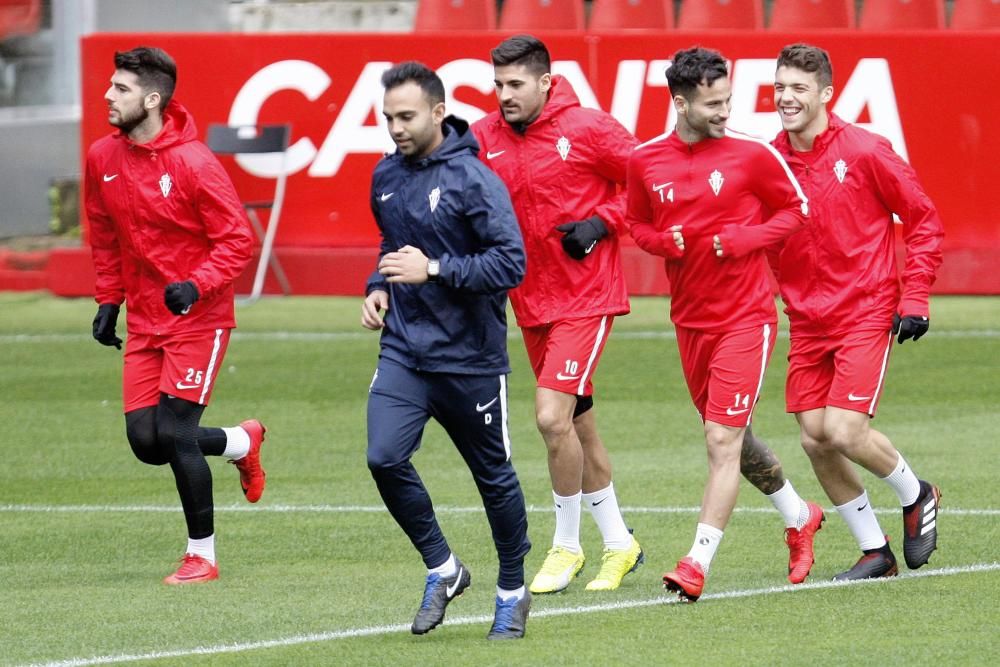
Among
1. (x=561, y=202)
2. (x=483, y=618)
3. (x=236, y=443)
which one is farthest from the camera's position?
(x=236, y=443)

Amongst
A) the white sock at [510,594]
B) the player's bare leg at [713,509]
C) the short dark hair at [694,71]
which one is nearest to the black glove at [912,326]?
the player's bare leg at [713,509]

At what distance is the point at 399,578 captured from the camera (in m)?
8.43

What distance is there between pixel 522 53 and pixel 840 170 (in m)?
1.37

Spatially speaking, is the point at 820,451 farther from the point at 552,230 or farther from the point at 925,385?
the point at 925,385

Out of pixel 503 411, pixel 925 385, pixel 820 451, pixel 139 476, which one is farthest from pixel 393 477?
pixel 925 385

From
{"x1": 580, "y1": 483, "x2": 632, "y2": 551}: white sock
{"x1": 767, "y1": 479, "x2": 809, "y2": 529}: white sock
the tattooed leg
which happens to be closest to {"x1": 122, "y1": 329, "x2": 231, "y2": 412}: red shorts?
{"x1": 580, "y1": 483, "x2": 632, "y2": 551}: white sock

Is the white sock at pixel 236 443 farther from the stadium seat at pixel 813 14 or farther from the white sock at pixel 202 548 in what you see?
the stadium seat at pixel 813 14

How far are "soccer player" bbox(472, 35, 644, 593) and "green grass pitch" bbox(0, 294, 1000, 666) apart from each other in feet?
0.97

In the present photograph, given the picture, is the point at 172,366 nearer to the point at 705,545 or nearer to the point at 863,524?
the point at 705,545

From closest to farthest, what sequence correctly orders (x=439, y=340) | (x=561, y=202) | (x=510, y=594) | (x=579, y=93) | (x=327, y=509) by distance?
(x=439, y=340), (x=510, y=594), (x=561, y=202), (x=327, y=509), (x=579, y=93)

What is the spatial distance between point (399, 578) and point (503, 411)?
5.47 ft

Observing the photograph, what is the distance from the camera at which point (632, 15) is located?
64.2 feet

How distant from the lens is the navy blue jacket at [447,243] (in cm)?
684

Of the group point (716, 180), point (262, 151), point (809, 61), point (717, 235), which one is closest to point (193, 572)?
point (717, 235)
